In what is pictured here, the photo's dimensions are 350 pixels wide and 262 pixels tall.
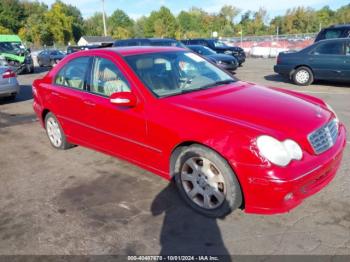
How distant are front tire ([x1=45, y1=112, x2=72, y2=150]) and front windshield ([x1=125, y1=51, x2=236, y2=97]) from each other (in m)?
1.94

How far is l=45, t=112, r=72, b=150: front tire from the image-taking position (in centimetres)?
550

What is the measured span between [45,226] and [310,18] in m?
72.8

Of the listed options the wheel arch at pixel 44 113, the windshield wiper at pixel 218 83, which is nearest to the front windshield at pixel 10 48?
the wheel arch at pixel 44 113

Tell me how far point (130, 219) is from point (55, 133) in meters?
2.72

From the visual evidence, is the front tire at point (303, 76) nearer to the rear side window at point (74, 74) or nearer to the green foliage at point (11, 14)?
the rear side window at point (74, 74)

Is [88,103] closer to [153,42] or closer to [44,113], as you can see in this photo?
[44,113]

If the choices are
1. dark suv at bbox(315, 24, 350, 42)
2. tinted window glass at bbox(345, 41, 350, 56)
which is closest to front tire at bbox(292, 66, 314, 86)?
tinted window glass at bbox(345, 41, 350, 56)

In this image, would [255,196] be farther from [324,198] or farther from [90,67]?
[90,67]

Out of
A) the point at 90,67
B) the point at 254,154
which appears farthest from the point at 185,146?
the point at 90,67

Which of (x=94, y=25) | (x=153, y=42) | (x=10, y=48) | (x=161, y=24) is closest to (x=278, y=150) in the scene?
(x=153, y=42)

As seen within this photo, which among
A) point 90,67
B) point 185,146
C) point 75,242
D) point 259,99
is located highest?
point 90,67

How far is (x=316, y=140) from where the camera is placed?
3234 mm

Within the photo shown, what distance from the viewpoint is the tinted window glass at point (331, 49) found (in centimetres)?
1079

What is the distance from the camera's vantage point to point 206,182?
347 centimetres
